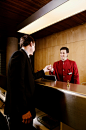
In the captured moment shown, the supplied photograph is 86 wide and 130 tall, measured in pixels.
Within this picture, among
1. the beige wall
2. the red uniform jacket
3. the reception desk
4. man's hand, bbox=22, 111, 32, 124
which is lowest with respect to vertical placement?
man's hand, bbox=22, 111, 32, 124

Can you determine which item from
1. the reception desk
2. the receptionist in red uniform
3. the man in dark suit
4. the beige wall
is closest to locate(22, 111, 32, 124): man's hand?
the man in dark suit

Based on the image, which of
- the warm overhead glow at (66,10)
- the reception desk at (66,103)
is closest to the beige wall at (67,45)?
the warm overhead glow at (66,10)

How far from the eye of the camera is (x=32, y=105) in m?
1.24

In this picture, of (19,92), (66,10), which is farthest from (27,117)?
(66,10)

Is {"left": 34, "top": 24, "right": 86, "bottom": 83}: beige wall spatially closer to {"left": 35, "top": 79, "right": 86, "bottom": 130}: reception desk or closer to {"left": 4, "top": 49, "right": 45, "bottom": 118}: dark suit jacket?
{"left": 35, "top": 79, "right": 86, "bottom": 130}: reception desk

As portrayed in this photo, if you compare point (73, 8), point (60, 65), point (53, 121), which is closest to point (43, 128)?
point (53, 121)

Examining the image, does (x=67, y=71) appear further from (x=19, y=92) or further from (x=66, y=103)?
(x=19, y=92)

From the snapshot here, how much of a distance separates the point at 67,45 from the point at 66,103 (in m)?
3.37

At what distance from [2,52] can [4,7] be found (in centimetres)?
377

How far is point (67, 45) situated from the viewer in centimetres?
418

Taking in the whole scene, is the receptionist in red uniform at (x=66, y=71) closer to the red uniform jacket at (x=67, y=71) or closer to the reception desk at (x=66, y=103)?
the red uniform jacket at (x=67, y=71)

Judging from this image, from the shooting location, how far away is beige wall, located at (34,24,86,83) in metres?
3.71

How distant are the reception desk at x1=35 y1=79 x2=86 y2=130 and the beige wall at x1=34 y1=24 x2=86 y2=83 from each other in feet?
8.90

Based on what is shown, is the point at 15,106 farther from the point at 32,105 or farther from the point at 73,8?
the point at 73,8
